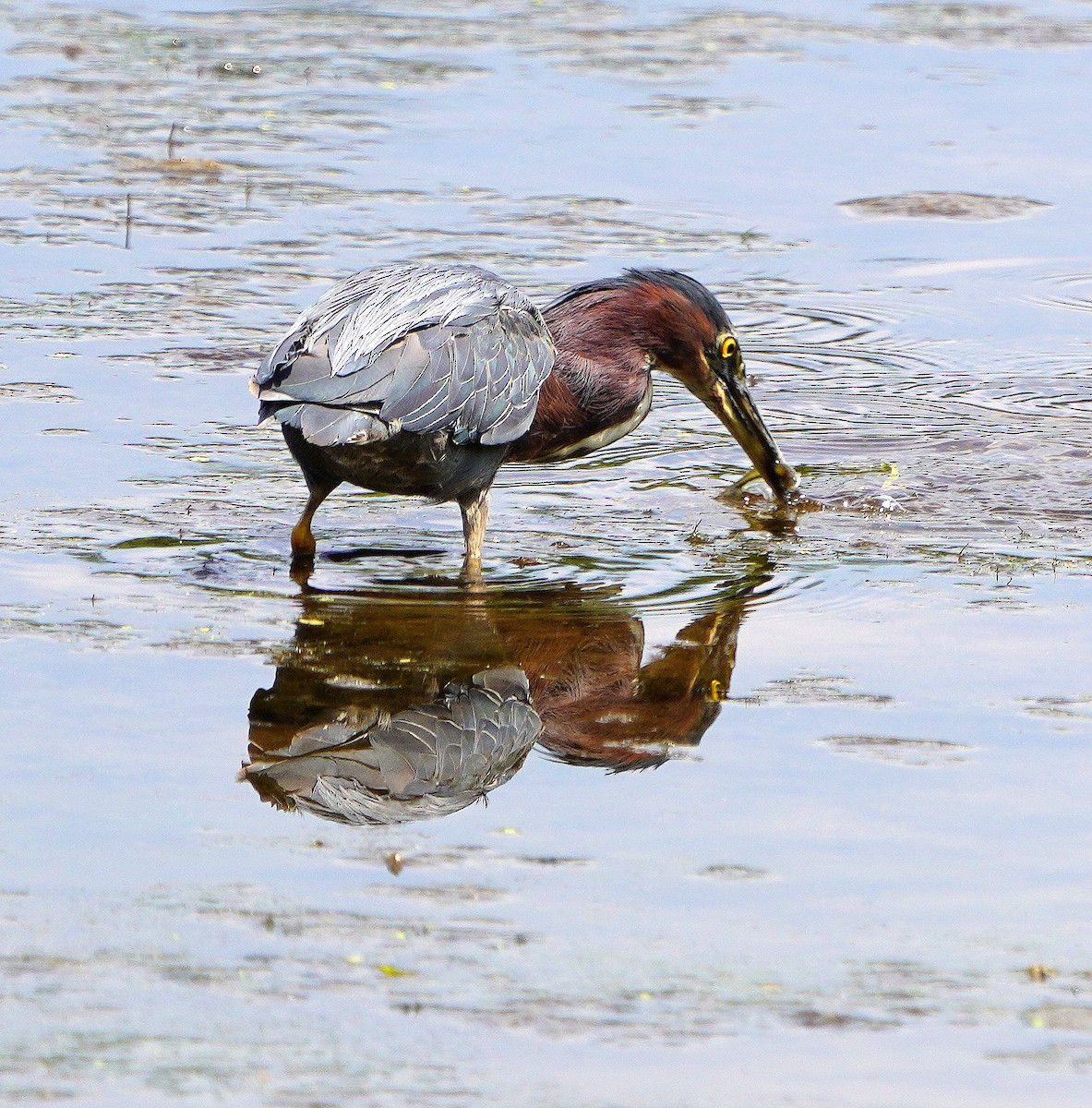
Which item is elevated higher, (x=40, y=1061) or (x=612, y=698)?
(x=40, y=1061)

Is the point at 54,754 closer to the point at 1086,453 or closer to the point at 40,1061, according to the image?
the point at 40,1061

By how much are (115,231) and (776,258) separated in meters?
3.92

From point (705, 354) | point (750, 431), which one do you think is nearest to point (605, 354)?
point (705, 354)

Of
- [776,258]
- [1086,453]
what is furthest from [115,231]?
[1086,453]

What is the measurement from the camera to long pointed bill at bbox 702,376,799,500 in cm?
831

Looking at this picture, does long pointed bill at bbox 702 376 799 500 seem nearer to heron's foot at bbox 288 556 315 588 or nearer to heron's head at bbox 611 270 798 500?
heron's head at bbox 611 270 798 500

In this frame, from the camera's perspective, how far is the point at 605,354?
8070 mm

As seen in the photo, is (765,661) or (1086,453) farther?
(1086,453)

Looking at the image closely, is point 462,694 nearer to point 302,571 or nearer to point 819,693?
point 819,693

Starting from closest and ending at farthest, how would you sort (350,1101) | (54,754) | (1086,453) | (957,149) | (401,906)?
1. (350,1101)
2. (401,906)
3. (54,754)
4. (1086,453)
5. (957,149)

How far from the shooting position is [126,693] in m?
5.67

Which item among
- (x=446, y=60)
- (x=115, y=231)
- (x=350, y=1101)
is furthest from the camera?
(x=446, y=60)

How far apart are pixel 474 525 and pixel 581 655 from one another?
3.44ft

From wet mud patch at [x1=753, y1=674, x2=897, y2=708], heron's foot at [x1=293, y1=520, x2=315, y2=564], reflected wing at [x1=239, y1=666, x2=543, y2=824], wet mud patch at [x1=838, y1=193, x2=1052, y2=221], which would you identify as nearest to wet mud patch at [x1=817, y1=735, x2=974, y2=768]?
wet mud patch at [x1=753, y1=674, x2=897, y2=708]
